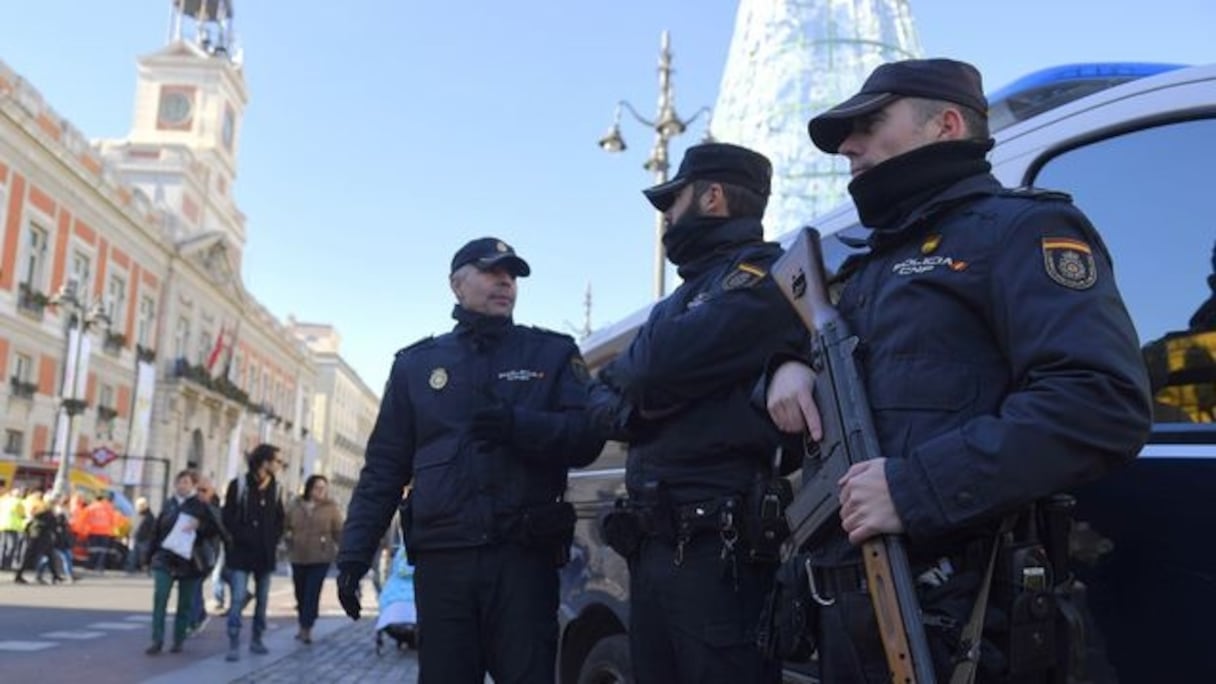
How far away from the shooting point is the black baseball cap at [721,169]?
121 inches

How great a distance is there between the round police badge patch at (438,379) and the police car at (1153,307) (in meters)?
1.62

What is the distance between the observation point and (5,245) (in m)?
30.4

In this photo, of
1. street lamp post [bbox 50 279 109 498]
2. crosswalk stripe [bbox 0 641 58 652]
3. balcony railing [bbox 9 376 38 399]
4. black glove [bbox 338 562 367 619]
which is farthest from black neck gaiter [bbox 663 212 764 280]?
balcony railing [bbox 9 376 38 399]

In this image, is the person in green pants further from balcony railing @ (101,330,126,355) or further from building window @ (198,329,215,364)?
building window @ (198,329,215,364)

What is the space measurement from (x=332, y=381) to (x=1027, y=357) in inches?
3741

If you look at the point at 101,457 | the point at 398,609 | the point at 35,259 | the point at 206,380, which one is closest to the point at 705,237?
the point at 398,609

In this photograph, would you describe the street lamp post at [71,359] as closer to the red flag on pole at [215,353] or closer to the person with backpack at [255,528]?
the red flag on pole at [215,353]

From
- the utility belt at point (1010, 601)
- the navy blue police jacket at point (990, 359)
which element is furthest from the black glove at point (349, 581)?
the utility belt at point (1010, 601)

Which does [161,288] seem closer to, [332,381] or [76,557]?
[76,557]

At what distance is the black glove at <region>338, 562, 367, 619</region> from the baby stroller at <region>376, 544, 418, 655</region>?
18.9ft

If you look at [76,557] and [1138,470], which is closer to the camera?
[1138,470]

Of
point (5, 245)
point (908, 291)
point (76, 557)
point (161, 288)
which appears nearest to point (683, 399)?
point (908, 291)

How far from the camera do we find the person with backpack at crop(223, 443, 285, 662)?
32.4 ft

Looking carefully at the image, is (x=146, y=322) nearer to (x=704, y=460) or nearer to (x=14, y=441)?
(x=14, y=441)
